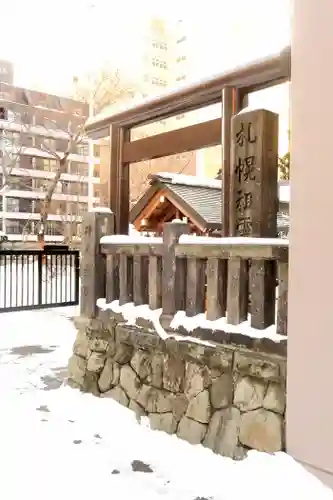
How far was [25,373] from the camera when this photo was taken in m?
6.25

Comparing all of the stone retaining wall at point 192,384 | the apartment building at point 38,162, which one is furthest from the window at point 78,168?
the stone retaining wall at point 192,384

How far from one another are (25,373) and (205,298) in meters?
3.42

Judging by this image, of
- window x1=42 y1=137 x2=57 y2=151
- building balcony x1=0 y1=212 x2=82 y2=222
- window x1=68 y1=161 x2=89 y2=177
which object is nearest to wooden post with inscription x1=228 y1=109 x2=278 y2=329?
building balcony x1=0 y1=212 x2=82 y2=222

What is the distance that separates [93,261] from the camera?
541cm

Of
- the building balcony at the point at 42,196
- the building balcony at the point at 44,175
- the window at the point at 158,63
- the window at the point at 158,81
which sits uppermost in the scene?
the window at the point at 158,63

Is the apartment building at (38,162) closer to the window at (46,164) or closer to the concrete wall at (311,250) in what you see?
the window at (46,164)

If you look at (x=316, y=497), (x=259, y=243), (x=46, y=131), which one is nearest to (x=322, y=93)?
(x=259, y=243)

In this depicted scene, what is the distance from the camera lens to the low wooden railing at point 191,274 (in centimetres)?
354

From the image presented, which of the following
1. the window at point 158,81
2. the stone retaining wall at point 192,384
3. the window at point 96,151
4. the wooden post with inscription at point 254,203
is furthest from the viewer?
the window at point 96,151

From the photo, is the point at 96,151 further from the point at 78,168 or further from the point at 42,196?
the point at 42,196

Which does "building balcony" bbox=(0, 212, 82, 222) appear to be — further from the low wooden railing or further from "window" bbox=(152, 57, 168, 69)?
the low wooden railing

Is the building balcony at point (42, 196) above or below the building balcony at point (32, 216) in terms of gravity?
above

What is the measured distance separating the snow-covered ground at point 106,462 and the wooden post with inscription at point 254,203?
1.17m

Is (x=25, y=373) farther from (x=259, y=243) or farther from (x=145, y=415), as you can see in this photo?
(x=259, y=243)
